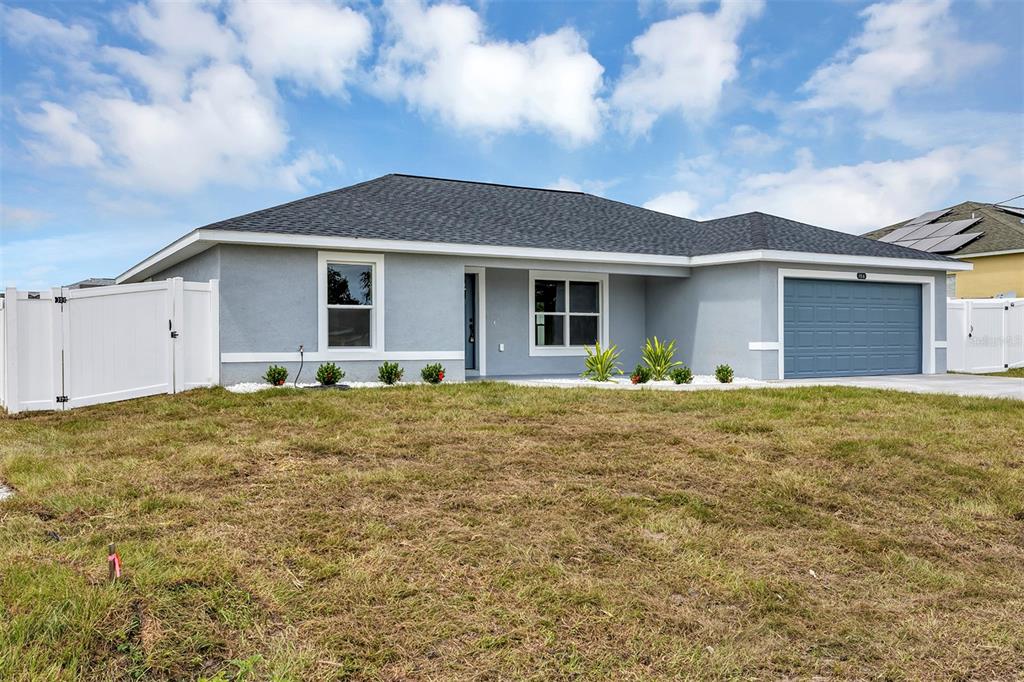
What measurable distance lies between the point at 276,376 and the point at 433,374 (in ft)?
9.51

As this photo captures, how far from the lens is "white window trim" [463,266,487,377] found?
15.8m

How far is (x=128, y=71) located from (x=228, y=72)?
205cm

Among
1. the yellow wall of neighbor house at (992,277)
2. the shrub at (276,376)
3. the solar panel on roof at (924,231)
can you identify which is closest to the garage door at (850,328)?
the shrub at (276,376)

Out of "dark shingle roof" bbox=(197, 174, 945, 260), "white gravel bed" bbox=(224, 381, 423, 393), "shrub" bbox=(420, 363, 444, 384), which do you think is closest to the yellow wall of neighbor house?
"dark shingle roof" bbox=(197, 174, 945, 260)

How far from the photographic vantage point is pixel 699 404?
33.4ft

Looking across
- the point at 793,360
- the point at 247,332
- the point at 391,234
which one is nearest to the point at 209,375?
the point at 247,332

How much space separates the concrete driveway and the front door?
6603 mm

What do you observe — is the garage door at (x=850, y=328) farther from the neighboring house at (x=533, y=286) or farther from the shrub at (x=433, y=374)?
the shrub at (x=433, y=374)

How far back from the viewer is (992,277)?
25.6 metres

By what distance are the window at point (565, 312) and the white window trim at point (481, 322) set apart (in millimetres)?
1206

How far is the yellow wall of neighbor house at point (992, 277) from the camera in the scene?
2483 cm

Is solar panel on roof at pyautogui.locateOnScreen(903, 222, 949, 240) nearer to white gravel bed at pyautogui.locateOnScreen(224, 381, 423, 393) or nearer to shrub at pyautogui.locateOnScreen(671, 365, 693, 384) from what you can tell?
shrub at pyautogui.locateOnScreen(671, 365, 693, 384)

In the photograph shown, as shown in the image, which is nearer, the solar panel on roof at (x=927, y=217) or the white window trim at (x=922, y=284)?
the white window trim at (x=922, y=284)

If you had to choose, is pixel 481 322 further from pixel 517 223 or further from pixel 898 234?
pixel 898 234
